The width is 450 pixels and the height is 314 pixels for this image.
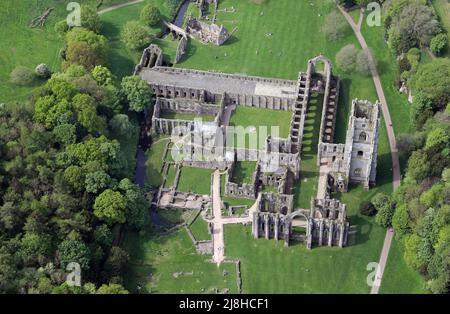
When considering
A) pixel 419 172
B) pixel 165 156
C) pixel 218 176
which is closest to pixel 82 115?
pixel 165 156

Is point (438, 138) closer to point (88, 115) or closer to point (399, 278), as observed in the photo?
point (399, 278)

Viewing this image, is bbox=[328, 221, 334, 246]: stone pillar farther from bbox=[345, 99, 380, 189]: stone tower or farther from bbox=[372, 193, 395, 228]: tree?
bbox=[345, 99, 380, 189]: stone tower

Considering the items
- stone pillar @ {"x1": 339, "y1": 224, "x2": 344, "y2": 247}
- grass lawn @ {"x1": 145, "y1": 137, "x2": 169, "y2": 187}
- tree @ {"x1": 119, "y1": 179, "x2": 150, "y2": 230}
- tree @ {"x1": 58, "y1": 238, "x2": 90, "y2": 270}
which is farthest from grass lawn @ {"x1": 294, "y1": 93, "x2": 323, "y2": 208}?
tree @ {"x1": 58, "y1": 238, "x2": 90, "y2": 270}

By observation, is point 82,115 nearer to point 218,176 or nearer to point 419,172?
point 218,176

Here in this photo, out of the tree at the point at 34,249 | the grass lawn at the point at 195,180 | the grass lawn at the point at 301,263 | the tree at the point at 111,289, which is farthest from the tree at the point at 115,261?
the grass lawn at the point at 195,180

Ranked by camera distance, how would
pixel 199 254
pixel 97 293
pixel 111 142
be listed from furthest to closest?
pixel 111 142 → pixel 199 254 → pixel 97 293

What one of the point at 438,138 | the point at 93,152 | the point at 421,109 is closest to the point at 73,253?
the point at 93,152
